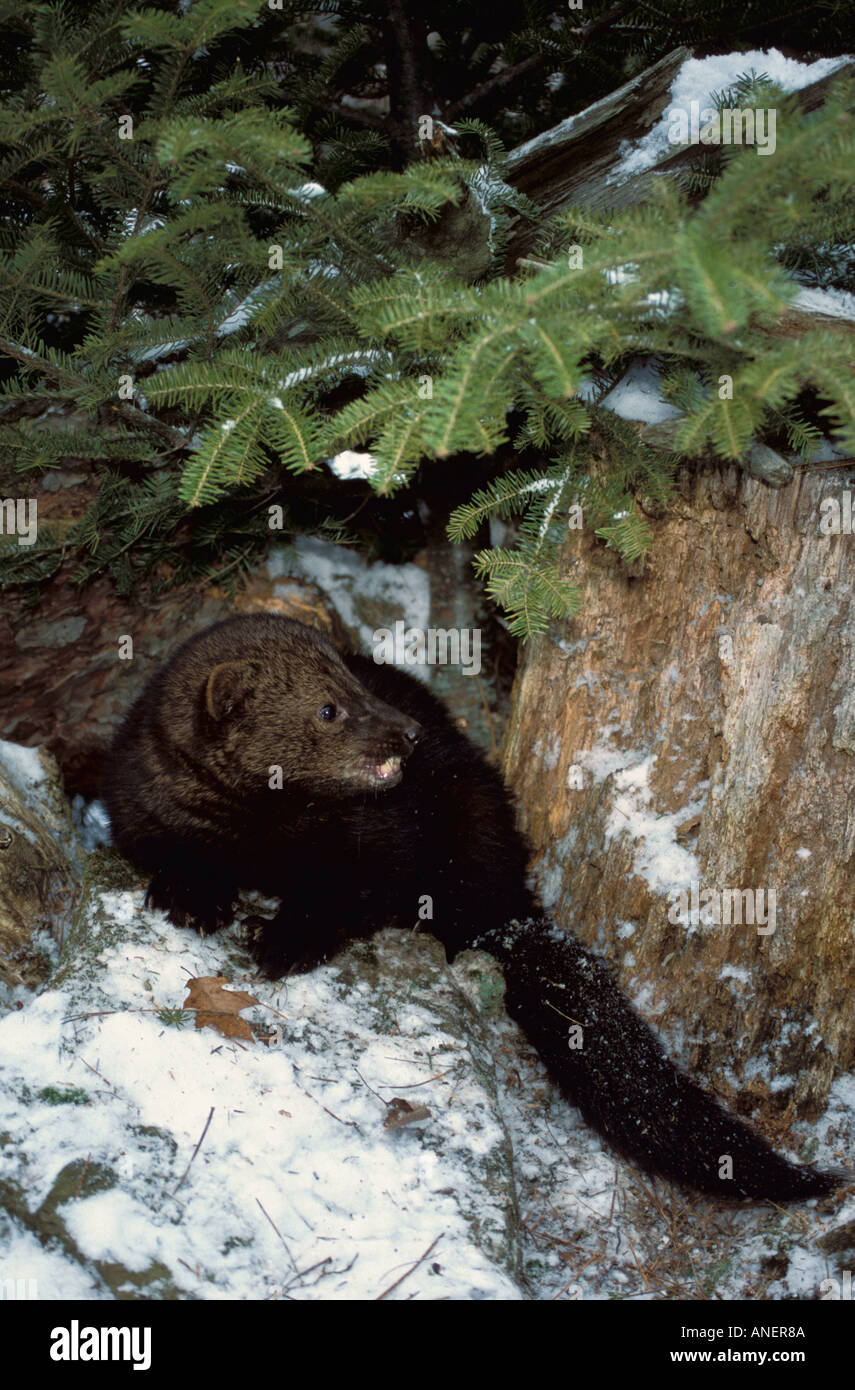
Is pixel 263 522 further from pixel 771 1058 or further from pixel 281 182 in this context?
pixel 771 1058

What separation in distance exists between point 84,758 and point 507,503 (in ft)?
10.1

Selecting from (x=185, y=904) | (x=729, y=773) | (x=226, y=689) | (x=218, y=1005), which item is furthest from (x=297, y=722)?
(x=729, y=773)

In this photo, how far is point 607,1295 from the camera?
11.4ft

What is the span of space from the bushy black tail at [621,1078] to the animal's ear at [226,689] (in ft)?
5.33

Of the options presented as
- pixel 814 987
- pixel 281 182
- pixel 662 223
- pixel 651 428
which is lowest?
pixel 814 987

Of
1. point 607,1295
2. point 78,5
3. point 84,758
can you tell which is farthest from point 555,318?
point 84,758

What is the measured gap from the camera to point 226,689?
14.1 ft

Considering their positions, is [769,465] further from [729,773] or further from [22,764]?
[22,764]

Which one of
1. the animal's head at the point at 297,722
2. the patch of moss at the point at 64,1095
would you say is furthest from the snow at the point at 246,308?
the patch of moss at the point at 64,1095

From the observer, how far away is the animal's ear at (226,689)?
14.0 ft

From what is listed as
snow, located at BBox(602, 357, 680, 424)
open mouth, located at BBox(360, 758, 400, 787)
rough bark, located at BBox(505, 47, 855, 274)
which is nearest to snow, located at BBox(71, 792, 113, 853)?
open mouth, located at BBox(360, 758, 400, 787)

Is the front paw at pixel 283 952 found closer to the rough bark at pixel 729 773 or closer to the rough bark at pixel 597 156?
the rough bark at pixel 729 773

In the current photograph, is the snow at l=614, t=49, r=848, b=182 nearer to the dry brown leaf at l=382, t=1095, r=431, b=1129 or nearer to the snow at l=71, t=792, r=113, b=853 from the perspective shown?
the dry brown leaf at l=382, t=1095, r=431, b=1129

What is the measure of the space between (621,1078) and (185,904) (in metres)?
2.01
